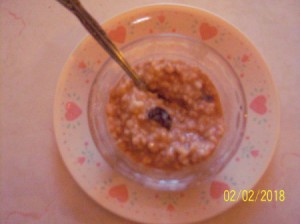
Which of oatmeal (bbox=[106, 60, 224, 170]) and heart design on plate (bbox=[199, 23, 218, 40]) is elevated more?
heart design on plate (bbox=[199, 23, 218, 40])

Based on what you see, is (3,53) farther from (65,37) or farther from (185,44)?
(185,44)

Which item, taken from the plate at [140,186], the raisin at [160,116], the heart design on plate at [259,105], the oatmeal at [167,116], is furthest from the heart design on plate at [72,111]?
the heart design on plate at [259,105]

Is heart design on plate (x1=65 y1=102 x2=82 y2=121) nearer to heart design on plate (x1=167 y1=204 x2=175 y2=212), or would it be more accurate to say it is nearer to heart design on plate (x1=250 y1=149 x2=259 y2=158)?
heart design on plate (x1=167 y1=204 x2=175 y2=212)

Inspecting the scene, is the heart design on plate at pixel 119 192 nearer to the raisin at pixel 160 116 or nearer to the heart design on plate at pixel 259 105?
the raisin at pixel 160 116

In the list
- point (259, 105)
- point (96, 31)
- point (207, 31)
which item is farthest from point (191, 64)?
point (96, 31)

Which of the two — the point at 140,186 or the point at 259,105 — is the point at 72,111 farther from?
the point at 259,105

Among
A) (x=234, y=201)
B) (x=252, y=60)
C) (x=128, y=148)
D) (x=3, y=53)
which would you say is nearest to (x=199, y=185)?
(x=234, y=201)
